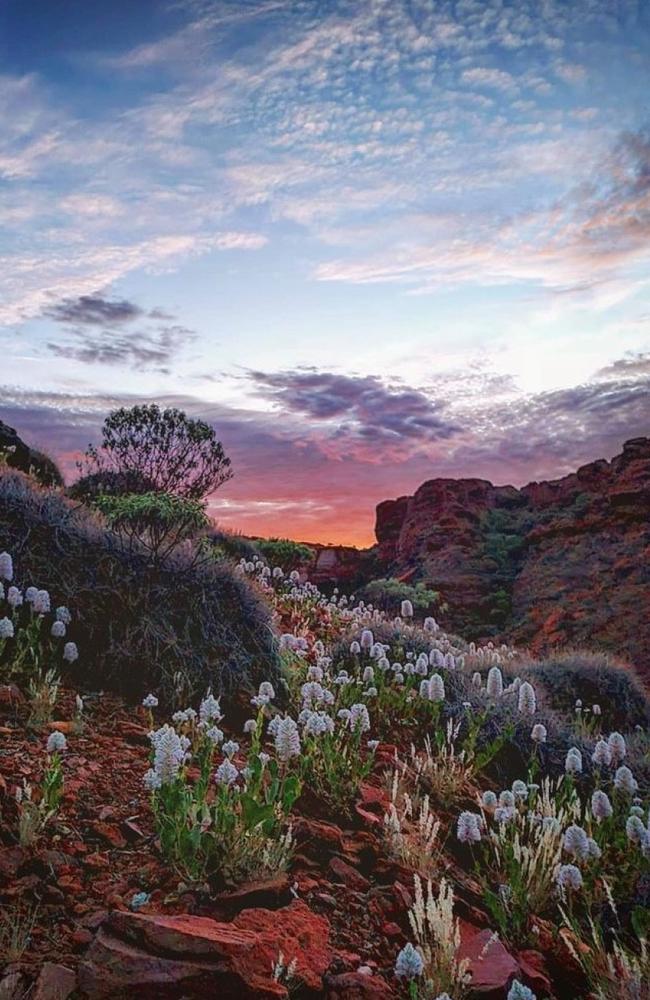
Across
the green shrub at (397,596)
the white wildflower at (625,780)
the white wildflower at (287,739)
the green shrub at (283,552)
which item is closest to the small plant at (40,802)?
the white wildflower at (287,739)

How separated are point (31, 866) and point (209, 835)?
878mm

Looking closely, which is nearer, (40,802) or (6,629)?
(40,802)

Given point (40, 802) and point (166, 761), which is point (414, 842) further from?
point (40, 802)

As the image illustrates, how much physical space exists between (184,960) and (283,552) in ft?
60.5

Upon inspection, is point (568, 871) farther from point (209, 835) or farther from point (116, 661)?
point (116, 661)

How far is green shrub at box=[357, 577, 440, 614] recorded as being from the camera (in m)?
24.0

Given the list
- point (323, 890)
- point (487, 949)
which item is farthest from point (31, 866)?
point (487, 949)

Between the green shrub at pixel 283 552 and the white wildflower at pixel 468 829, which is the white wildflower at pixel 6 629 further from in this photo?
the green shrub at pixel 283 552

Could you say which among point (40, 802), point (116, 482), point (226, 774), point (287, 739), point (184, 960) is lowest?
point (184, 960)

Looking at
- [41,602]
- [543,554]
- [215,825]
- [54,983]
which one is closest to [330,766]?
[215,825]

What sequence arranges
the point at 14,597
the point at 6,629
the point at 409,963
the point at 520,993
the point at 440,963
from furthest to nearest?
the point at 14,597 < the point at 6,629 < the point at 440,963 < the point at 409,963 < the point at 520,993

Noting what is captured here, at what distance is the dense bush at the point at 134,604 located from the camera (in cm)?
683

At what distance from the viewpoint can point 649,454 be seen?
28891 mm

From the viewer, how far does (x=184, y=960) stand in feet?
10.5
